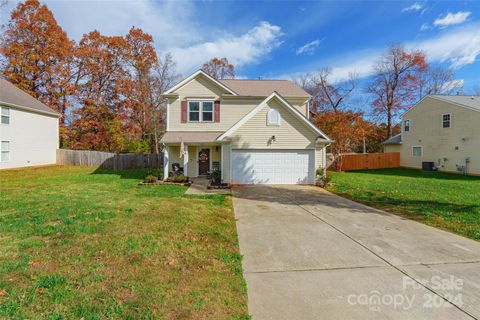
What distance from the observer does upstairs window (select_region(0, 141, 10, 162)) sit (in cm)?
1723

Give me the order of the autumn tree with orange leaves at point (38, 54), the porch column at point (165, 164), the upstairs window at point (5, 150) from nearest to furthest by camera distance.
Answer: the porch column at point (165, 164) → the upstairs window at point (5, 150) → the autumn tree with orange leaves at point (38, 54)

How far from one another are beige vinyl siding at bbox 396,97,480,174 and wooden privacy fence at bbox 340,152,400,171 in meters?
0.83

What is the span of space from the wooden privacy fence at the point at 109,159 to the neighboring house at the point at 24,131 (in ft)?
4.48

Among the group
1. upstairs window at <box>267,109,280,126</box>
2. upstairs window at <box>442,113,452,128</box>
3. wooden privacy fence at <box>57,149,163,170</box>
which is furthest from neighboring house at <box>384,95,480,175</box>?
wooden privacy fence at <box>57,149,163,170</box>

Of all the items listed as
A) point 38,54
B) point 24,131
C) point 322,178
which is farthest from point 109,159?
point 322,178

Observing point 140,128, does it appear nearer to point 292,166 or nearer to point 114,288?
point 292,166

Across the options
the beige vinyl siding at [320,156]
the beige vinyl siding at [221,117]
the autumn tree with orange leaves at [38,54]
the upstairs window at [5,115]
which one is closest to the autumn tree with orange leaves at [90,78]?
the autumn tree with orange leaves at [38,54]

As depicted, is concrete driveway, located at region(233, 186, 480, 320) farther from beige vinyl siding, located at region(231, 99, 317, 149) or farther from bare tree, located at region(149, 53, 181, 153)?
bare tree, located at region(149, 53, 181, 153)

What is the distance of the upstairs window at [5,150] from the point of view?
17.2 meters

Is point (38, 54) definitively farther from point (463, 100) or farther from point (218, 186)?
point (463, 100)

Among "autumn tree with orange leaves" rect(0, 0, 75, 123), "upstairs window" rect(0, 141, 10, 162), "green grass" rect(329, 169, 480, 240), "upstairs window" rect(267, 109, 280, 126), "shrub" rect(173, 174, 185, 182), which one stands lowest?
"green grass" rect(329, 169, 480, 240)

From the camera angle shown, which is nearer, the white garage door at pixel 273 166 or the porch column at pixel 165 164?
the white garage door at pixel 273 166

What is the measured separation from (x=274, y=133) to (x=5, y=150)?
20.0 metres

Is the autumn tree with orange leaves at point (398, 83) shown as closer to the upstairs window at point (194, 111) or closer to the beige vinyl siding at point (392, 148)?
the beige vinyl siding at point (392, 148)
